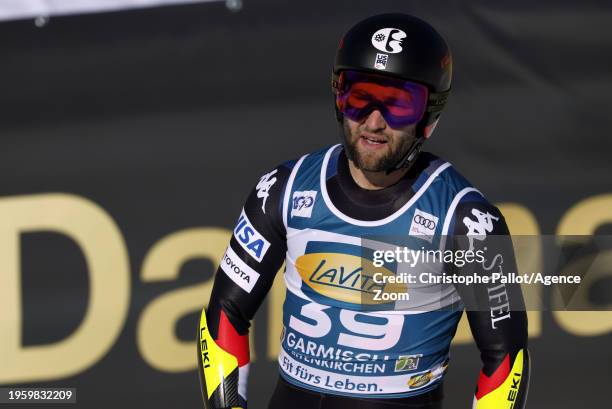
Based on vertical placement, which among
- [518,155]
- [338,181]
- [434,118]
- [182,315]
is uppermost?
[434,118]

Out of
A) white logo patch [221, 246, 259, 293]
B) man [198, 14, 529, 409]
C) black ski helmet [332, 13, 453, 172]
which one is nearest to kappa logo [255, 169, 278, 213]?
man [198, 14, 529, 409]

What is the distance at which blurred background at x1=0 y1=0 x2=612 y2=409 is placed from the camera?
4.36m

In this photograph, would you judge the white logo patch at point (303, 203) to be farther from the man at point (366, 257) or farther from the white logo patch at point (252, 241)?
the white logo patch at point (252, 241)

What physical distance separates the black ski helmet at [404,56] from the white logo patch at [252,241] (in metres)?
0.42

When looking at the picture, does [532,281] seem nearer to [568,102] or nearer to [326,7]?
[568,102]

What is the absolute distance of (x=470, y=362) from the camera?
4.77 m

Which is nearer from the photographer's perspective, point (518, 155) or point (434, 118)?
A: point (434, 118)

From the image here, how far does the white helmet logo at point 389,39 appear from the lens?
291cm

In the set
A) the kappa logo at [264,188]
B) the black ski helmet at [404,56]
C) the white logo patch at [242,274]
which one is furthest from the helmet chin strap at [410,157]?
the white logo patch at [242,274]

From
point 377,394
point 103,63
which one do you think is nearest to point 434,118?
point 377,394

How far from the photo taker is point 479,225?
2896 millimetres

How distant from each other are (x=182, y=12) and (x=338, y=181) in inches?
64.0

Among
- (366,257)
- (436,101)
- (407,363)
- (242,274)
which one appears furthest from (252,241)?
(436,101)

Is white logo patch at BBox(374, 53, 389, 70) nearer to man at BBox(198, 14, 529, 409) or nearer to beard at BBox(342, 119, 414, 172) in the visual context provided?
man at BBox(198, 14, 529, 409)
